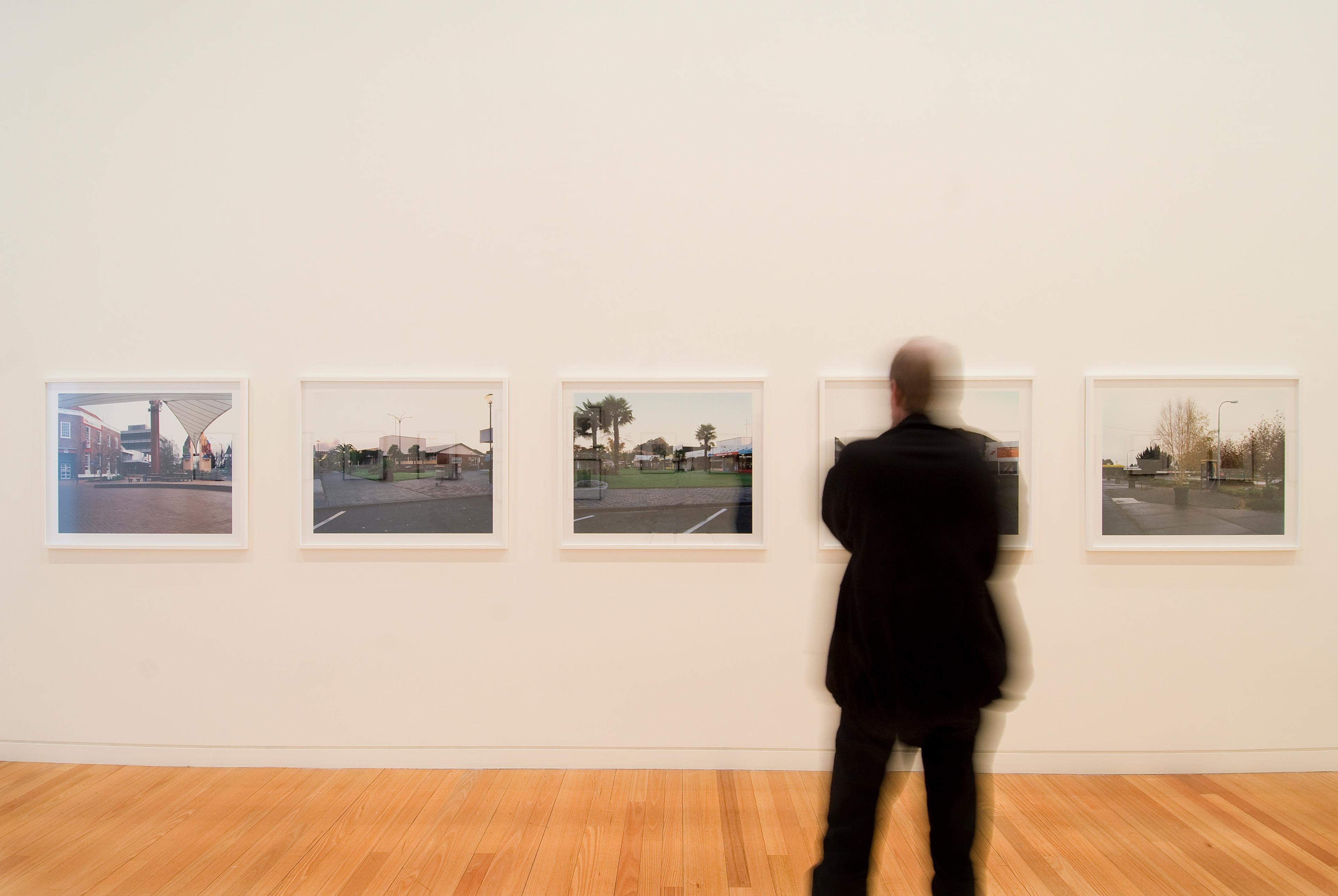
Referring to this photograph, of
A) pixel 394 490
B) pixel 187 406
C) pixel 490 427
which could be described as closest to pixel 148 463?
pixel 187 406

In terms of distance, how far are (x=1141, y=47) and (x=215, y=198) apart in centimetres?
463

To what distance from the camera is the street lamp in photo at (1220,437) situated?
311 centimetres

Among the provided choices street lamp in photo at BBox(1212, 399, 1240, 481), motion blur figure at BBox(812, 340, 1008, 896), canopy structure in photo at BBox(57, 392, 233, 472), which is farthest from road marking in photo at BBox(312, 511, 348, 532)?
street lamp in photo at BBox(1212, 399, 1240, 481)

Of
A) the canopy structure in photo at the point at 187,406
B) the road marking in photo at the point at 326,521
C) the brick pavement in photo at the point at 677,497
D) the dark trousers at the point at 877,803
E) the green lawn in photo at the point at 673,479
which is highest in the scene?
the canopy structure in photo at the point at 187,406

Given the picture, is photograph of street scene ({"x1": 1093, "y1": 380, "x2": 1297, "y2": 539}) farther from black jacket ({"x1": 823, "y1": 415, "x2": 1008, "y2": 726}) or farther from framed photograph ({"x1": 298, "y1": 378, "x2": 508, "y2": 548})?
framed photograph ({"x1": 298, "y1": 378, "x2": 508, "y2": 548})

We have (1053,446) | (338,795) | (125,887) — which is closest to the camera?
(125,887)

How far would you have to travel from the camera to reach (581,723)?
320 cm

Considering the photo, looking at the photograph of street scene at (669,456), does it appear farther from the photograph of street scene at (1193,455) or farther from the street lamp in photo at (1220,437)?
the street lamp in photo at (1220,437)

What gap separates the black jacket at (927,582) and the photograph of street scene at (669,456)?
1.38m

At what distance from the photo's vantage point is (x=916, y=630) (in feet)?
5.72

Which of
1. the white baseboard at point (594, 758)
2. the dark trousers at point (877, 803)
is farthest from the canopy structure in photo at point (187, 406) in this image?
the dark trousers at point (877, 803)

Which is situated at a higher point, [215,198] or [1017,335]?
[215,198]

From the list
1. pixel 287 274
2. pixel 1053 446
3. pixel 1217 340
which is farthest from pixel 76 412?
pixel 1217 340

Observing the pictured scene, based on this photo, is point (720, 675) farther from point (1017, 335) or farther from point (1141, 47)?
point (1141, 47)
